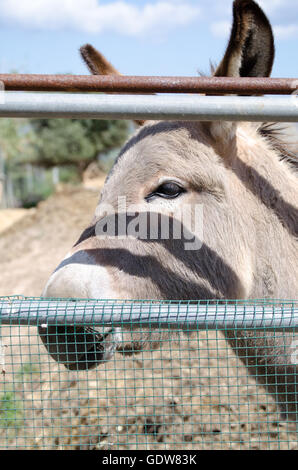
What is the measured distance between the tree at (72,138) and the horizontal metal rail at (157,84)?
33.1 meters

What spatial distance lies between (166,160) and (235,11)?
822 mm

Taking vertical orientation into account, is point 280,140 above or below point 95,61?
below

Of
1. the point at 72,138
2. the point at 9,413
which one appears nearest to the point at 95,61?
the point at 9,413

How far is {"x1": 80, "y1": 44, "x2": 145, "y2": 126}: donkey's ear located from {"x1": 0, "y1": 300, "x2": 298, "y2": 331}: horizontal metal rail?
6.04 feet

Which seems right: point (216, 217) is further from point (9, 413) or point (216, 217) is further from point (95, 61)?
point (9, 413)

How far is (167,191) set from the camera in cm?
254

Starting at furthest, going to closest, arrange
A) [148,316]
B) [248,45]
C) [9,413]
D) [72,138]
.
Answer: [72,138] < [9,413] < [248,45] < [148,316]

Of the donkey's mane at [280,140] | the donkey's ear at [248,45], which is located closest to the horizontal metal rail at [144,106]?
the donkey's ear at [248,45]

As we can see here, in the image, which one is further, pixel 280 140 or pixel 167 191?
pixel 280 140

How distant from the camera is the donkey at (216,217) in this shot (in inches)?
93.1

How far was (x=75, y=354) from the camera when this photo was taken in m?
2.21

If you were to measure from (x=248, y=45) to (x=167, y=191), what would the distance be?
88 cm

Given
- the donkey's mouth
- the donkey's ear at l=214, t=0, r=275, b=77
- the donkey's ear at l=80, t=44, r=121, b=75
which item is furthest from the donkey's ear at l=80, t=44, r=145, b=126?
the donkey's mouth
